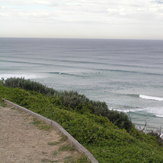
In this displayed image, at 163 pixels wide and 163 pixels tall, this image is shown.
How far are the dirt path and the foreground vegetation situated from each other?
462 millimetres

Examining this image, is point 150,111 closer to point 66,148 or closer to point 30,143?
point 30,143

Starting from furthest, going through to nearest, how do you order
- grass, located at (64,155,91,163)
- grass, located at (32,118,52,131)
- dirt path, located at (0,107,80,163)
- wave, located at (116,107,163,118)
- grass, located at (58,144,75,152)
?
wave, located at (116,107,163,118) < grass, located at (32,118,52,131) < grass, located at (58,144,75,152) < dirt path, located at (0,107,80,163) < grass, located at (64,155,91,163)

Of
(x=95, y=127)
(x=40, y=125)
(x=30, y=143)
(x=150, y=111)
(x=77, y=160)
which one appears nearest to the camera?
(x=77, y=160)

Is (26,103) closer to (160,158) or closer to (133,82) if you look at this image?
(160,158)

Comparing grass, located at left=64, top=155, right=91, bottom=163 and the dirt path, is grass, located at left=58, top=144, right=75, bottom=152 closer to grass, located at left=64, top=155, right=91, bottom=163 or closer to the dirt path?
the dirt path

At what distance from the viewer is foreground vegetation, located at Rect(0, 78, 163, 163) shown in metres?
5.84

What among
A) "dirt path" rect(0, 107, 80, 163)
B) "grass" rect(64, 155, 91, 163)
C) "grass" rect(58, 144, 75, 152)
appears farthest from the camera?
"grass" rect(58, 144, 75, 152)

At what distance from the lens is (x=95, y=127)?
7176 millimetres

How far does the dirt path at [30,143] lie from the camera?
18.4 ft

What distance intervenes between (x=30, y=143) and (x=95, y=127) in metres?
1.63

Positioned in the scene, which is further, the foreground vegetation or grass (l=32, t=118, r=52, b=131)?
grass (l=32, t=118, r=52, b=131)

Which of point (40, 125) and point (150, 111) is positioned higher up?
point (40, 125)

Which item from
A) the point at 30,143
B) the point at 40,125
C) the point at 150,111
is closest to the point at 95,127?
the point at 40,125

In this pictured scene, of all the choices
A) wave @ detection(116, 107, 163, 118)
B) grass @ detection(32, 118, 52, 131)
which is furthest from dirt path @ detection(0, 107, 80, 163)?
wave @ detection(116, 107, 163, 118)
